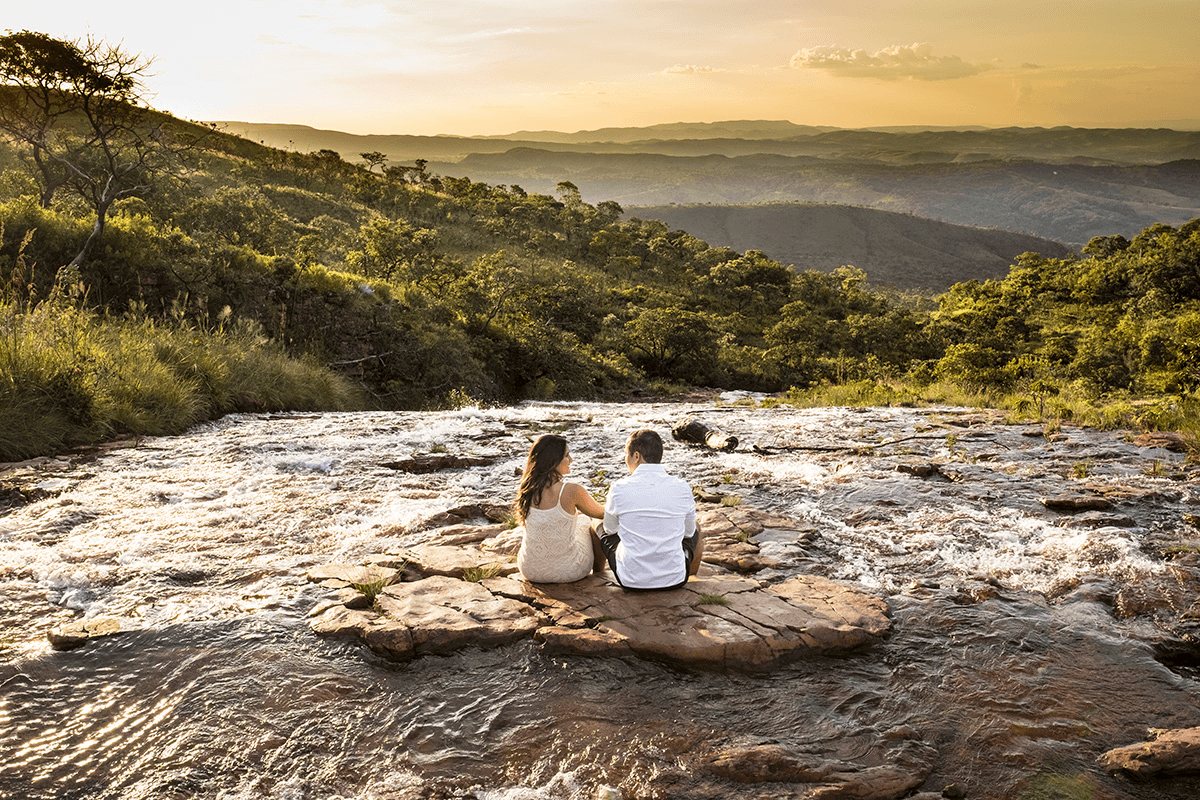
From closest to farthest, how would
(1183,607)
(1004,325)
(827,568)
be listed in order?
(1183,607)
(827,568)
(1004,325)

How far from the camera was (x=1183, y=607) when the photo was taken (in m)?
5.15

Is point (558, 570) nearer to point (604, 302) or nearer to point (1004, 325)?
point (1004, 325)

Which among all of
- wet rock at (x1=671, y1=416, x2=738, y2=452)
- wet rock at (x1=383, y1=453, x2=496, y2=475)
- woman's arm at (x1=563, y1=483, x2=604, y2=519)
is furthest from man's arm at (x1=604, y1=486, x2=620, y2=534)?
wet rock at (x1=671, y1=416, x2=738, y2=452)

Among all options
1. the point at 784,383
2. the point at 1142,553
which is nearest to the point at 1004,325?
the point at 784,383

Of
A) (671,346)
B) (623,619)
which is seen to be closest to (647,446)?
(623,619)

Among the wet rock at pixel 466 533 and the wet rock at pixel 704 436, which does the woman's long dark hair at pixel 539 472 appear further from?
the wet rock at pixel 704 436

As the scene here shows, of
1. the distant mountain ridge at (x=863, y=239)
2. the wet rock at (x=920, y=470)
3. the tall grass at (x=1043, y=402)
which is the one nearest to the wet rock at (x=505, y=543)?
the wet rock at (x=920, y=470)

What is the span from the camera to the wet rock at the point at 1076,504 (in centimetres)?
733

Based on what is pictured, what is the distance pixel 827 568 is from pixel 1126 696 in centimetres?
216

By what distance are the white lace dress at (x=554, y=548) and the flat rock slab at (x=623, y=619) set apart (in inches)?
3.8

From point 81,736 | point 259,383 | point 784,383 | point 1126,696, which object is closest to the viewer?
point 81,736

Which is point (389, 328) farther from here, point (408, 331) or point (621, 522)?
point (621, 522)

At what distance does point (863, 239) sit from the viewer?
151250 millimetres

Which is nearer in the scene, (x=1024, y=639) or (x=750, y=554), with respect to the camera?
(x=1024, y=639)
